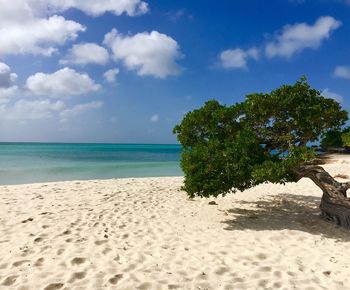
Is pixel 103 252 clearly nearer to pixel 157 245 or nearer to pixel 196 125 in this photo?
pixel 157 245

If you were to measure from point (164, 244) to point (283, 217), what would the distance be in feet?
18.3

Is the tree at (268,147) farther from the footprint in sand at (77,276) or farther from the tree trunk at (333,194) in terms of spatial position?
the footprint in sand at (77,276)

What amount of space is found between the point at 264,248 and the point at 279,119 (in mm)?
4575

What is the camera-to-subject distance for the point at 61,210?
39.5 feet

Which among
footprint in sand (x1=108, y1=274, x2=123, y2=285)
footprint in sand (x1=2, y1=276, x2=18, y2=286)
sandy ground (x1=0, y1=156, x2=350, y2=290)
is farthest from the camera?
sandy ground (x1=0, y1=156, x2=350, y2=290)

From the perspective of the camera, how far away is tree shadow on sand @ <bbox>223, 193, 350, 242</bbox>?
10680 millimetres

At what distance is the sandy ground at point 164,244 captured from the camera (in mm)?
6652

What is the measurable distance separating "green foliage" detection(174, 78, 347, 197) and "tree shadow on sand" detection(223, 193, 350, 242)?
61.9 inches

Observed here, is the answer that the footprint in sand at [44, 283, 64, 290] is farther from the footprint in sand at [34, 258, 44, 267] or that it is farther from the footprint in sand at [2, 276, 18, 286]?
the footprint in sand at [34, 258, 44, 267]

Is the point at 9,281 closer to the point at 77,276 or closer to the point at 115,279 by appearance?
the point at 77,276

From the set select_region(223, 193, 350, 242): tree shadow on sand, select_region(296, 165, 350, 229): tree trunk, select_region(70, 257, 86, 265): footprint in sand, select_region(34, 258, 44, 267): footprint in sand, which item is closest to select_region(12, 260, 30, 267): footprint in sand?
select_region(34, 258, 44, 267): footprint in sand

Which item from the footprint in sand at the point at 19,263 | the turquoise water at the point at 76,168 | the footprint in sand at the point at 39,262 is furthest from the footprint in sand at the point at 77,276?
the turquoise water at the point at 76,168

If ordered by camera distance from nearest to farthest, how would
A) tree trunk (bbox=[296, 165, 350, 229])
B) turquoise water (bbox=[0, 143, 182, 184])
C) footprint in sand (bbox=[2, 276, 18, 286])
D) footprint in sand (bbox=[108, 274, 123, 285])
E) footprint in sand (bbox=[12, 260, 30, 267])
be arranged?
1. footprint in sand (bbox=[2, 276, 18, 286])
2. footprint in sand (bbox=[108, 274, 123, 285])
3. footprint in sand (bbox=[12, 260, 30, 267])
4. tree trunk (bbox=[296, 165, 350, 229])
5. turquoise water (bbox=[0, 143, 182, 184])

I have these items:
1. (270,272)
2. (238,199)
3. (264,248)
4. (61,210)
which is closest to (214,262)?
(270,272)
